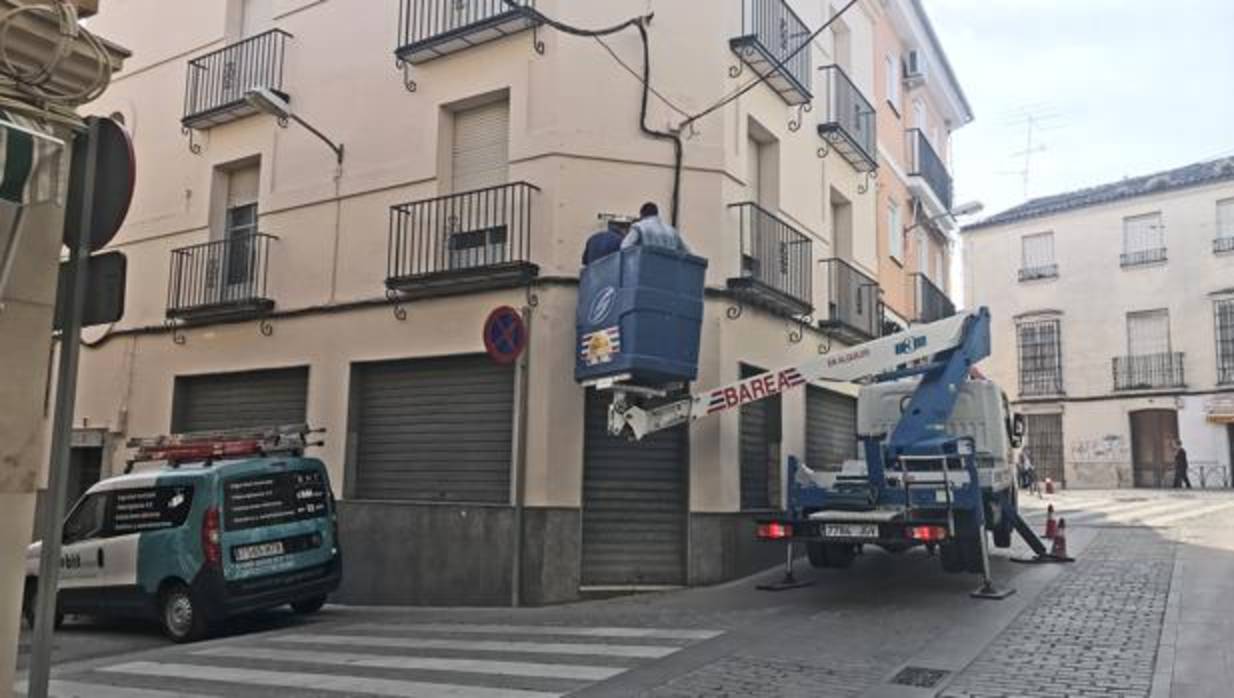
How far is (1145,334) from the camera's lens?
33.5 m

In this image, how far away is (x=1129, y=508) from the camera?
21.2 m

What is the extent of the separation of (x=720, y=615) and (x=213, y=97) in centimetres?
1176

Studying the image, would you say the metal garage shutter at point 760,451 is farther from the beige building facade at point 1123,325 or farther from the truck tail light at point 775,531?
the beige building facade at point 1123,325

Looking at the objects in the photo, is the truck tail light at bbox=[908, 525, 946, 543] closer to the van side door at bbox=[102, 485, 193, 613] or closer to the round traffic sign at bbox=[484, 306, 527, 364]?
the round traffic sign at bbox=[484, 306, 527, 364]

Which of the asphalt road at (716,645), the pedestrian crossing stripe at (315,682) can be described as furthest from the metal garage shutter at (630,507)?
the pedestrian crossing stripe at (315,682)

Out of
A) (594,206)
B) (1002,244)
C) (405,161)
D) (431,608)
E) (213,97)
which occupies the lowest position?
(431,608)

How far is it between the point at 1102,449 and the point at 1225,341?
507 centimetres

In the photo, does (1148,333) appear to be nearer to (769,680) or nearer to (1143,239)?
(1143,239)

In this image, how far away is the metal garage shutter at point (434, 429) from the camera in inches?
469

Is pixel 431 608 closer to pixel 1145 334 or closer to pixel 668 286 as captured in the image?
pixel 668 286

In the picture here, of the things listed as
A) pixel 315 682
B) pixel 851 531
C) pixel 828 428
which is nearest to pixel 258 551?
pixel 315 682

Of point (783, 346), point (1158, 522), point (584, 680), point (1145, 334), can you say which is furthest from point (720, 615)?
point (1145, 334)

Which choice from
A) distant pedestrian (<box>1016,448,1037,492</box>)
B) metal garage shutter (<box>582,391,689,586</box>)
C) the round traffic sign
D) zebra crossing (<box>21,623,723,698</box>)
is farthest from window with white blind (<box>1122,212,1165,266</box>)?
zebra crossing (<box>21,623,723,698</box>)

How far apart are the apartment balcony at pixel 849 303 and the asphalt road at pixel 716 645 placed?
13.9ft
